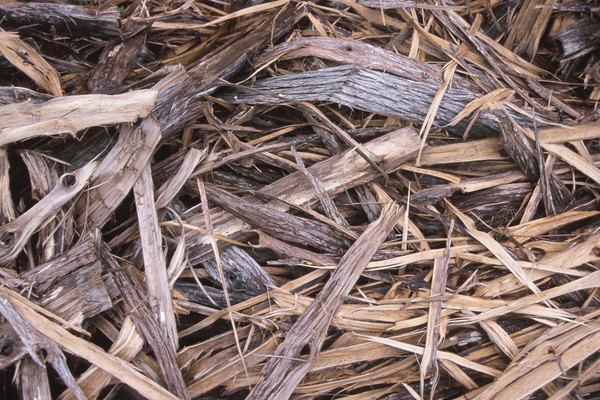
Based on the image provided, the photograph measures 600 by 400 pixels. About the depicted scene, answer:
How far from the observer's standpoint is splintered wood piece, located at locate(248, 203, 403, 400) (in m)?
1.08

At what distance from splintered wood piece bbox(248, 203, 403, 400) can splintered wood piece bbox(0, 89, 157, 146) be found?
0.49 meters

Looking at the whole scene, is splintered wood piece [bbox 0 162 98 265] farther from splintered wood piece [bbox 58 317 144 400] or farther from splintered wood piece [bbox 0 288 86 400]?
splintered wood piece [bbox 58 317 144 400]

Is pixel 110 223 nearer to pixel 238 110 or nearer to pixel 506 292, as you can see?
pixel 238 110

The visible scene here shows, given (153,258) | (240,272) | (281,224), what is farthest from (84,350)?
(281,224)

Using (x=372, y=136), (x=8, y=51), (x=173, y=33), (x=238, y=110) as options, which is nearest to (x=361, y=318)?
(x=372, y=136)

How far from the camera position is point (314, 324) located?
1108 mm

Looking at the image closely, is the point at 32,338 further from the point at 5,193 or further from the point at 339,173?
the point at 339,173

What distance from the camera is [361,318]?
3.75 ft

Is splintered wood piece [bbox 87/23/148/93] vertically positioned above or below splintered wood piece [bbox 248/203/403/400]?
above

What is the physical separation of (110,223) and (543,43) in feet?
3.60

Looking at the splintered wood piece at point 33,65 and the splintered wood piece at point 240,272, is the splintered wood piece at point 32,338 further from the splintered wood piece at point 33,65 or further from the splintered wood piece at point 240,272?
the splintered wood piece at point 33,65

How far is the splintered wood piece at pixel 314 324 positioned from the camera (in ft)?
3.53

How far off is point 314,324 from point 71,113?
61 centimetres

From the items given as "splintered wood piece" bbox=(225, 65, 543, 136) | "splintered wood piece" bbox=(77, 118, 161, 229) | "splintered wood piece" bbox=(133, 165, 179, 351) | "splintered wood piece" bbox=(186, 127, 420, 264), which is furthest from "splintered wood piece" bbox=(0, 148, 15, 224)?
"splintered wood piece" bbox=(225, 65, 543, 136)
